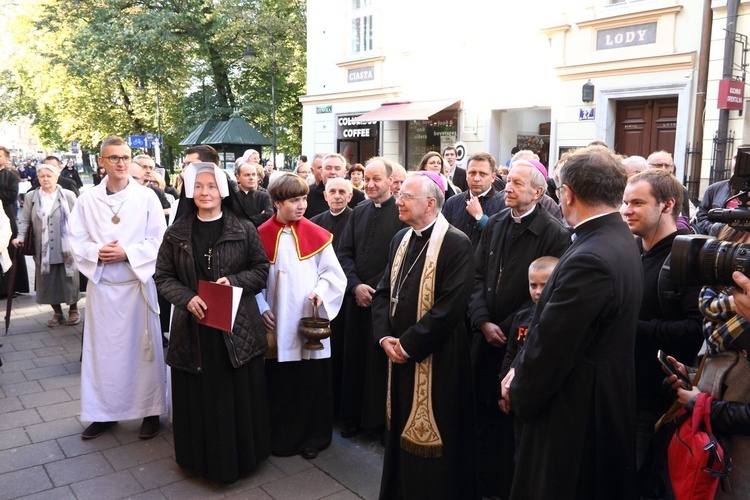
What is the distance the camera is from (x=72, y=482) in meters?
3.74

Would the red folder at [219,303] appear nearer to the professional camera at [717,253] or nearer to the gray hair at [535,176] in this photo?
the gray hair at [535,176]

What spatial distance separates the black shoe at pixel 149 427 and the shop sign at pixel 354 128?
1256 cm

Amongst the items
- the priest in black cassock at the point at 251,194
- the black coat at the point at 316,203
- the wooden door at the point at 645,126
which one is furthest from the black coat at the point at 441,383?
the wooden door at the point at 645,126

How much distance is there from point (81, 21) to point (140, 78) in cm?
290

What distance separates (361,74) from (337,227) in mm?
12282

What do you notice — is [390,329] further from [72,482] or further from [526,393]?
[72,482]

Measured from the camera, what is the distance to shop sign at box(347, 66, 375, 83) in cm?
1623

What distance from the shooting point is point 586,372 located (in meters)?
2.33

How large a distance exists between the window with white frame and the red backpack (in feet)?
49.8

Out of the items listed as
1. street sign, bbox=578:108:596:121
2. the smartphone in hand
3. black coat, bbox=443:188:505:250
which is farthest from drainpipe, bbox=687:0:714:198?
the smartphone in hand

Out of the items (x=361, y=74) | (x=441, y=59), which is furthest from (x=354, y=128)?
(x=441, y=59)

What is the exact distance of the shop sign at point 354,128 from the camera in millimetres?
16703

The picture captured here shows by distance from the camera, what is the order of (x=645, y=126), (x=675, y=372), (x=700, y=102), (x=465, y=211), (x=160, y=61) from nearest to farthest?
1. (x=675, y=372)
2. (x=465, y=211)
3. (x=700, y=102)
4. (x=645, y=126)
5. (x=160, y=61)

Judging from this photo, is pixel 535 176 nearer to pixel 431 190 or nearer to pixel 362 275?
pixel 431 190
